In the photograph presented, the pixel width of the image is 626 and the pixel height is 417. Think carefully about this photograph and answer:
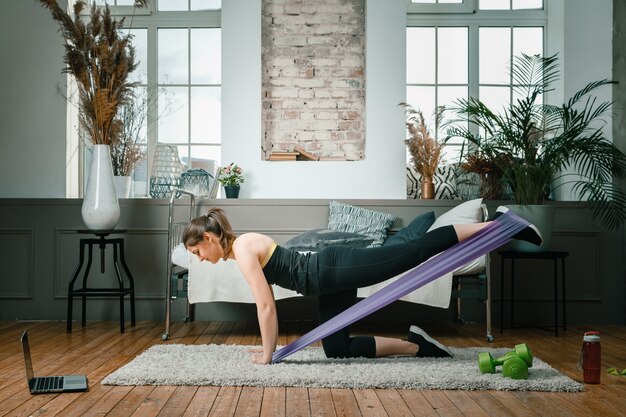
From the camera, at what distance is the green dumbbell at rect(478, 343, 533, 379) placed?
2945 millimetres

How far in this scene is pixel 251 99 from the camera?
16.9ft

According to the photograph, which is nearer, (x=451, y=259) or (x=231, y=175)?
(x=451, y=259)

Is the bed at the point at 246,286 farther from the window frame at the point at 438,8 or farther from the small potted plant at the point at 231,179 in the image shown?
the window frame at the point at 438,8

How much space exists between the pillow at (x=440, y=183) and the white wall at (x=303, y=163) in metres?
0.26

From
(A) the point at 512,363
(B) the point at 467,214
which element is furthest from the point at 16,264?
(A) the point at 512,363

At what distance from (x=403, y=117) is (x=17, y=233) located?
305cm

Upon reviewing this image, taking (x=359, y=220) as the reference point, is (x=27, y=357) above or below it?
below

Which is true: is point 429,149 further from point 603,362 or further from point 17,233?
point 17,233

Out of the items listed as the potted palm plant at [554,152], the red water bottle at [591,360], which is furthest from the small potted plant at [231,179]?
the red water bottle at [591,360]

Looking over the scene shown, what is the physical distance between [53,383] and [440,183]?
11.2 feet

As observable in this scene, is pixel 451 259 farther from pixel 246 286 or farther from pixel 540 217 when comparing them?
pixel 540 217

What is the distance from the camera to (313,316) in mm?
4902

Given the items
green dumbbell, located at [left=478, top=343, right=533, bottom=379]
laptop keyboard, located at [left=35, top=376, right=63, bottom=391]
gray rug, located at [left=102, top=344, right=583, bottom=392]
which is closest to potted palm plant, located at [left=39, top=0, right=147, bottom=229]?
gray rug, located at [left=102, top=344, right=583, bottom=392]

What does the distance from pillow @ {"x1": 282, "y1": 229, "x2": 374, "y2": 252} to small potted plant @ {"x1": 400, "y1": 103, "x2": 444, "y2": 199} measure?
903 mm
